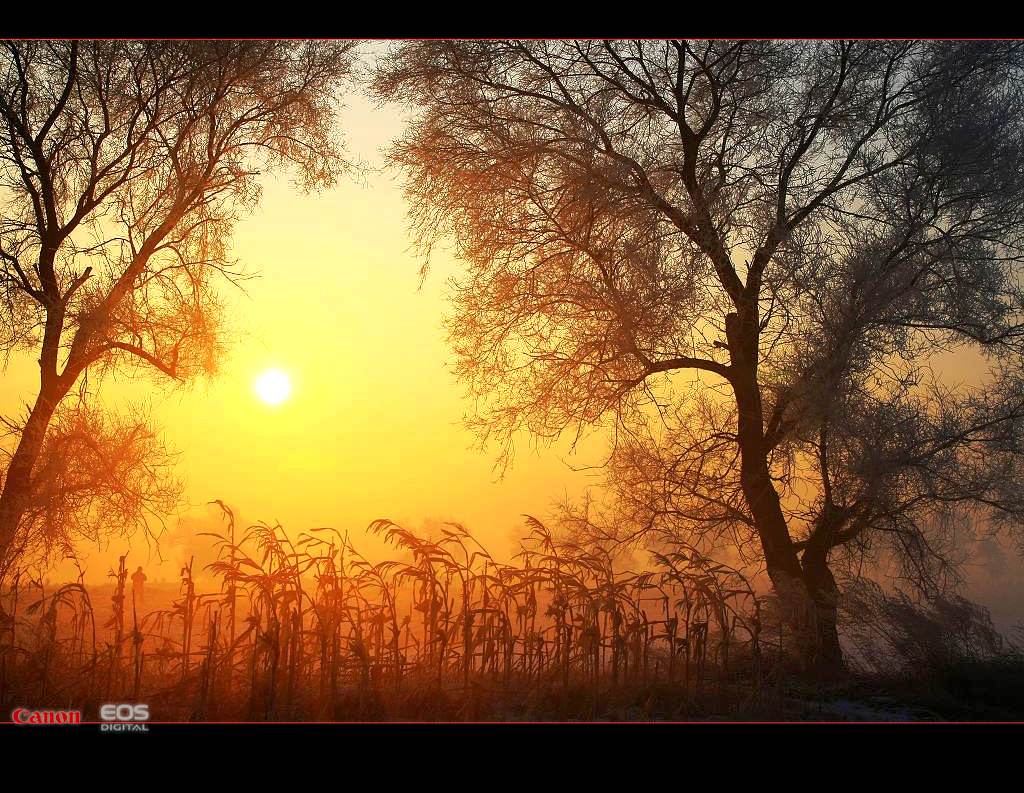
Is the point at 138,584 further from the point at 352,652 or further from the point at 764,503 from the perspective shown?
the point at 764,503

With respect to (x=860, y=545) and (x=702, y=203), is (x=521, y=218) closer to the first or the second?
(x=702, y=203)

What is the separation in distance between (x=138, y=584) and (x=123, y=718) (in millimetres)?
938

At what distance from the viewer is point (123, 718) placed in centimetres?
500

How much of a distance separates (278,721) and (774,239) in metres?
5.73

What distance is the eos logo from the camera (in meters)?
4.83

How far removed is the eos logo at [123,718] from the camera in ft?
15.9

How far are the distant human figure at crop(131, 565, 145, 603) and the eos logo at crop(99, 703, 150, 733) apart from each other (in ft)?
2.24

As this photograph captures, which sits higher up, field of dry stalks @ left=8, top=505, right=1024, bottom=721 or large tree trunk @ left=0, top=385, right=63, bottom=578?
large tree trunk @ left=0, top=385, right=63, bottom=578

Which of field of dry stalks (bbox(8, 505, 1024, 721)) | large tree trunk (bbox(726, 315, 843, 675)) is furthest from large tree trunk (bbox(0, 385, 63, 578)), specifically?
large tree trunk (bbox(726, 315, 843, 675))

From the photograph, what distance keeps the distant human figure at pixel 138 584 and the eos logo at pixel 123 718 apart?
683mm

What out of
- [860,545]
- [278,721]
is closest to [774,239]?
[860,545]

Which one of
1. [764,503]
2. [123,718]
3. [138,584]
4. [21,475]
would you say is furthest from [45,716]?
[764,503]

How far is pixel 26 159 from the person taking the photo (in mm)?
7961

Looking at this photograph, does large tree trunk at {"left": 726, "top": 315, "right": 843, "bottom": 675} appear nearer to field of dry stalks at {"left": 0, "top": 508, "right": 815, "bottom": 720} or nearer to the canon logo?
field of dry stalks at {"left": 0, "top": 508, "right": 815, "bottom": 720}
